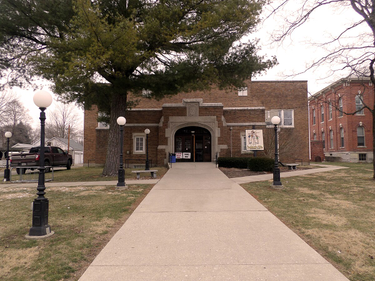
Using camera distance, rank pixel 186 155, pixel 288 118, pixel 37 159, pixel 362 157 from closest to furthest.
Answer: pixel 37 159 < pixel 186 155 < pixel 288 118 < pixel 362 157

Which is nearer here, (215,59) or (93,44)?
(93,44)

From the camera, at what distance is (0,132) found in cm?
5319

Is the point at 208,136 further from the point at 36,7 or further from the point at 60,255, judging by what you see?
the point at 60,255

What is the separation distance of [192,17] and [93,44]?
16.0 ft

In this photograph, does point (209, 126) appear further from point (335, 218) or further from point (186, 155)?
point (335, 218)

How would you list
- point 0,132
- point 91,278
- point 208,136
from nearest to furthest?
point 91,278, point 208,136, point 0,132

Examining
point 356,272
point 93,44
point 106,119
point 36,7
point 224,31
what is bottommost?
point 356,272

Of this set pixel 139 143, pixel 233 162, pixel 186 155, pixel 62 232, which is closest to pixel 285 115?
pixel 233 162

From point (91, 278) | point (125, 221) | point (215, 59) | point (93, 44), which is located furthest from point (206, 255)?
point (215, 59)

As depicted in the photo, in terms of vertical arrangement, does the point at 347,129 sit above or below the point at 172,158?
above

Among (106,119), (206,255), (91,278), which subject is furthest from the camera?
(106,119)

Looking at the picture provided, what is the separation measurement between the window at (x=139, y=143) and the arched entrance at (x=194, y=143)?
2982 millimetres

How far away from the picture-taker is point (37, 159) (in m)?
15.3

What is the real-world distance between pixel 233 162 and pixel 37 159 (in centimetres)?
1266
